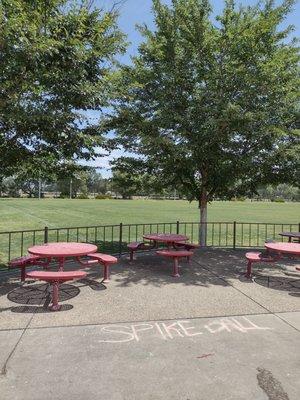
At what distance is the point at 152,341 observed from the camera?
496cm

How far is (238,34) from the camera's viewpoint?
34.6 ft

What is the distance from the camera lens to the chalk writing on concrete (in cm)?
509

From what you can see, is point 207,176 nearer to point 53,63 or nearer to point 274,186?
point 274,186

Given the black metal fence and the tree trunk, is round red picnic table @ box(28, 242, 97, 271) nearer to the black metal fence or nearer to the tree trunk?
the black metal fence

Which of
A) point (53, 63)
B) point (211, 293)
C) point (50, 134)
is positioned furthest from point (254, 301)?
point (53, 63)

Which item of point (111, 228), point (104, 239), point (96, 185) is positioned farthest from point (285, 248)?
point (96, 185)

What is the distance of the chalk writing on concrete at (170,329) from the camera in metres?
5.09

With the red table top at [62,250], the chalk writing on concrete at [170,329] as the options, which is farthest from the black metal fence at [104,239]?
the chalk writing on concrete at [170,329]

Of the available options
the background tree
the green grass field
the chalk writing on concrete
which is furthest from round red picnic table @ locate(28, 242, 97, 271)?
the background tree

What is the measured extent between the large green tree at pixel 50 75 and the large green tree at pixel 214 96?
180 centimetres

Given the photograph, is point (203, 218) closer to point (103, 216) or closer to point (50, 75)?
point (50, 75)

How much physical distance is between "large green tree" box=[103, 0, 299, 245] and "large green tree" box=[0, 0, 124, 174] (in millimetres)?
1799

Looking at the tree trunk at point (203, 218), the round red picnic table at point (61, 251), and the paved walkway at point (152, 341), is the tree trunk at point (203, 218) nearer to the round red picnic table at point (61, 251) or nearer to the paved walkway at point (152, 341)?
the paved walkway at point (152, 341)

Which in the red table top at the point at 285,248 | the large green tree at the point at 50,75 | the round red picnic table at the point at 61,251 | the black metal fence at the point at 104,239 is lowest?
the black metal fence at the point at 104,239
